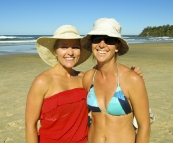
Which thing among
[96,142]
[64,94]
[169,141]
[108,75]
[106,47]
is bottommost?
[169,141]

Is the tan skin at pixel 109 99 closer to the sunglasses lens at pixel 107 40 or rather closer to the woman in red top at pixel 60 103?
the sunglasses lens at pixel 107 40

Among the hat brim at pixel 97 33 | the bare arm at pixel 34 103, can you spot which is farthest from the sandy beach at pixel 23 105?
the bare arm at pixel 34 103

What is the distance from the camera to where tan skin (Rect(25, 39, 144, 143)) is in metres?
2.49

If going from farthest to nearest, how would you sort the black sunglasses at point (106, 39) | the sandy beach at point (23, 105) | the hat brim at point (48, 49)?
the sandy beach at point (23, 105) → the hat brim at point (48, 49) → the black sunglasses at point (106, 39)

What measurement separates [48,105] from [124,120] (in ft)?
2.85

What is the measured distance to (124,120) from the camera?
2.60 meters

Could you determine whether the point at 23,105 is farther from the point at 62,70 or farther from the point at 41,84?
the point at 41,84

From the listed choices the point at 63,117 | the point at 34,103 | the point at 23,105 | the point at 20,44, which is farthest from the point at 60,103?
the point at 20,44

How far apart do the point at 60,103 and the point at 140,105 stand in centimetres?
85

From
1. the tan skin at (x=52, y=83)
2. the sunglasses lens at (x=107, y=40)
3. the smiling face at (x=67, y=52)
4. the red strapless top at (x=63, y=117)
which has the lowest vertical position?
the red strapless top at (x=63, y=117)

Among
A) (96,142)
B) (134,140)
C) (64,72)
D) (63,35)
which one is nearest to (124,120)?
(134,140)

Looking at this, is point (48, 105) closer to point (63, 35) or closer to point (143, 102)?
point (63, 35)

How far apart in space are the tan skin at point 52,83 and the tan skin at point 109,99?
25cm

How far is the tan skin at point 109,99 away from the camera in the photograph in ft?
7.88
